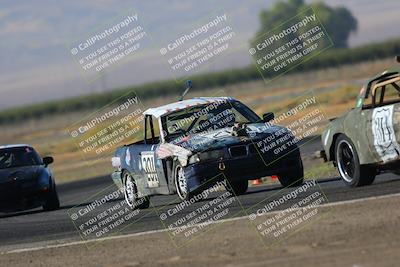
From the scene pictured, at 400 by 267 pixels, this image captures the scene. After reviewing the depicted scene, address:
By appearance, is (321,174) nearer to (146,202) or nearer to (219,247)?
(146,202)

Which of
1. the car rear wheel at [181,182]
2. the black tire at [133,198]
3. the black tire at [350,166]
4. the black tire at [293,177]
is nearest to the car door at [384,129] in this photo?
the black tire at [350,166]

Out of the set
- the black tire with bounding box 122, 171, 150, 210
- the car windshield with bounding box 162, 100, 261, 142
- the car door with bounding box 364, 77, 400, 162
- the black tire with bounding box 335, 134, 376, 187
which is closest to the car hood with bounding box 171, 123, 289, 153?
the car windshield with bounding box 162, 100, 261, 142

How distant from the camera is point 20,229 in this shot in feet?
56.5

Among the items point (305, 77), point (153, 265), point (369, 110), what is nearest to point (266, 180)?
point (369, 110)

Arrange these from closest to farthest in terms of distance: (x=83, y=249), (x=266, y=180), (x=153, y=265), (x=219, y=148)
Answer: (x=153, y=265) → (x=83, y=249) → (x=219, y=148) → (x=266, y=180)

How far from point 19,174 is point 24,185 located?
0.80ft

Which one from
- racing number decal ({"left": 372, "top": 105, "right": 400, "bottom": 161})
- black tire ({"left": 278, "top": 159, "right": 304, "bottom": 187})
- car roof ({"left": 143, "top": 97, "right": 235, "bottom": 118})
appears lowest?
black tire ({"left": 278, "top": 159, "right": 304, "bottom": 187})

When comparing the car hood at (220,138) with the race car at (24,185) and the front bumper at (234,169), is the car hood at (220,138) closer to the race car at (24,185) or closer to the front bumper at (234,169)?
the front bumper at (234,169)

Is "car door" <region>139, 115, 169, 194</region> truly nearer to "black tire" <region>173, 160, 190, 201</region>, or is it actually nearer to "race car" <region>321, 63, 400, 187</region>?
"black tire" <region>173, 160, 190, 201</region>

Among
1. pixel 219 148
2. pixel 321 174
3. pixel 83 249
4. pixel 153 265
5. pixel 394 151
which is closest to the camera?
pixel 153 265

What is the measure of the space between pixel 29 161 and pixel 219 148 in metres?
6.43

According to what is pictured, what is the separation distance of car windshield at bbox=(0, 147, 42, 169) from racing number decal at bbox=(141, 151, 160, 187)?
4372mm

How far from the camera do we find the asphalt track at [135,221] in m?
14.3

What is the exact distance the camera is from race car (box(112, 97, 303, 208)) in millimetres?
16250
